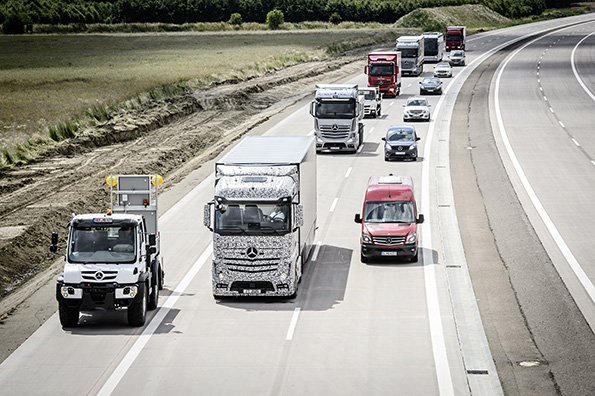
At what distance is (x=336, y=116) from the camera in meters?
49.4

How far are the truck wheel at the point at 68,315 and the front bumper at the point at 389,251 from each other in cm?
985

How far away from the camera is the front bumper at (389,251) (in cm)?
2802

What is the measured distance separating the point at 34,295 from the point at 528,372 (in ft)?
47.6

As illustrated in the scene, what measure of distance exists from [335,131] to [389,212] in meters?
21.2

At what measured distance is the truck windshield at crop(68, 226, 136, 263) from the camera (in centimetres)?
2142

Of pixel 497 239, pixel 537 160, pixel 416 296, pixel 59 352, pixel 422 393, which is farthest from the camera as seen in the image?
pixel 537 160

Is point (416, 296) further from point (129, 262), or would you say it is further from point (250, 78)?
point (250, 78)

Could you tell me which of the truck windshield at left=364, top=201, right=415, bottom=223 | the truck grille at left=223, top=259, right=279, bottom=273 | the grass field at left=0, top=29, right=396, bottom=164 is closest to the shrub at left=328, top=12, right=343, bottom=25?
the grass field at left=0, top=29, right=396, bottom=164

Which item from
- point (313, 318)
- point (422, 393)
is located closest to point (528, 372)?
point (422, 393)

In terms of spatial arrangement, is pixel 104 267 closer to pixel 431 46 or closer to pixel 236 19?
pixel 431 46

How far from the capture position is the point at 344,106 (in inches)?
1948

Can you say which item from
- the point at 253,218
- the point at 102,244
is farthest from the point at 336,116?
the point at 102,244

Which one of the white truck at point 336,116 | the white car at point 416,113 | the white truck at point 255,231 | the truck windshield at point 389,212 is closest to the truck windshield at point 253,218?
the white truck at point 255,231

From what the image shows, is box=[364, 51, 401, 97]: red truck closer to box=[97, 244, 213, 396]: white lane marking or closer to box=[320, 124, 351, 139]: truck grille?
box=[320, 124, 351, 139]: truck grille
